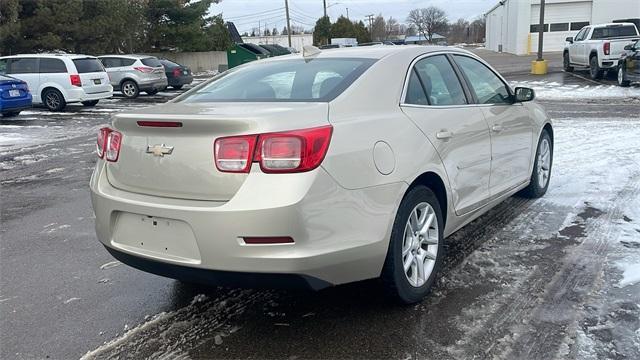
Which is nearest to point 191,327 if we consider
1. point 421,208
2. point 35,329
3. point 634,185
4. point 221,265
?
point 221,265

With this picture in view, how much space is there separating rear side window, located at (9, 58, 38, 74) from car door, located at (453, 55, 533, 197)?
1539 cm

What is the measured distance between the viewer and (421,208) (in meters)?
3.55

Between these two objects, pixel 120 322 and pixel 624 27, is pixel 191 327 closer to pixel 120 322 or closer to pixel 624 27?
pixel 120 322

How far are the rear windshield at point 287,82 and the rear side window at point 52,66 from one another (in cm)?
1402

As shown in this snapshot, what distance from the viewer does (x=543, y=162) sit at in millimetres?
5891

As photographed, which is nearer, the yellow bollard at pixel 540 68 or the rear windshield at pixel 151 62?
the rear windshield at pixel 151 62

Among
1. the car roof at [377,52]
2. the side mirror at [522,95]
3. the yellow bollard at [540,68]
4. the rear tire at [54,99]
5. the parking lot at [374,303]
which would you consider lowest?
the parking lot at [374,303]

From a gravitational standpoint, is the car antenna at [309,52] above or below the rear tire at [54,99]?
above

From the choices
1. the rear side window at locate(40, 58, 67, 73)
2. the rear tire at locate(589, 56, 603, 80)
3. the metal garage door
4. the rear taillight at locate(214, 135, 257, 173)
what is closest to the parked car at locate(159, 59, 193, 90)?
the rear side window at locate(40, 58, 67, 73)

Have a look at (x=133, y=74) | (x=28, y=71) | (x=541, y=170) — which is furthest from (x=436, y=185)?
(x=133, y=74)

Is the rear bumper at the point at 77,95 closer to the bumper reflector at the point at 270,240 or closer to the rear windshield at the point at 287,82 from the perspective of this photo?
the rear windshield at the point at 287,82

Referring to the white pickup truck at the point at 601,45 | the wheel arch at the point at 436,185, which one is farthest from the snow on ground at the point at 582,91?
the wheel arch at the point at 436,185

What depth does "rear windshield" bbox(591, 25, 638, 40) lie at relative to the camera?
66.9ft

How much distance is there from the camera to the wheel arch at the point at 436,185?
11.5 feet
